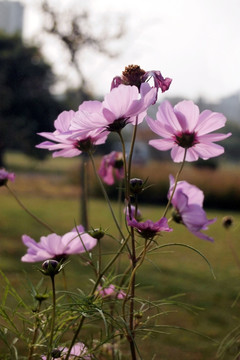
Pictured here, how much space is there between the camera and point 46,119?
40.4 ft

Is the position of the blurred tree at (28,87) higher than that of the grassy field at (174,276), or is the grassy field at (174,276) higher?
the blurred tree at (28,87)

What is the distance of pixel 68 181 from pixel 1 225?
462 cm

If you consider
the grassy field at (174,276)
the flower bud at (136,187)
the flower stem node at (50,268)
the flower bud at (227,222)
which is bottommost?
the grassy field at (174,276)

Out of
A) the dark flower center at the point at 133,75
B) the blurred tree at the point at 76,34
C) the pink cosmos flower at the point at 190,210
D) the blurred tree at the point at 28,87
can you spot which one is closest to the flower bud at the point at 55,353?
the pink cosmos flower at the point at 190,210

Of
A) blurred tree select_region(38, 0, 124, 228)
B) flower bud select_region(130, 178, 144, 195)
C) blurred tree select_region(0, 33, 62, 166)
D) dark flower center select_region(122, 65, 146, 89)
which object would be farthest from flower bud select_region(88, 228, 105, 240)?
blurred tree select_region(0, 33, 62, 166)

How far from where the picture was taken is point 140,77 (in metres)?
0.58

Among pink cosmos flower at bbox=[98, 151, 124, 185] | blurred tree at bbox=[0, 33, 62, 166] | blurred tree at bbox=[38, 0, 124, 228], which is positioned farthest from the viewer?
blurred tree at bbox=[0, 33, 62, 166]

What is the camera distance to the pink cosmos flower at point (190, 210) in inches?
22.7

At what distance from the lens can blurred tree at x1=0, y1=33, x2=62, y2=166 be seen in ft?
37.7

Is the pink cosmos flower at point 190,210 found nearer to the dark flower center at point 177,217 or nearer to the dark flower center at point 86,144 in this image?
the dark flower center at point 177,217

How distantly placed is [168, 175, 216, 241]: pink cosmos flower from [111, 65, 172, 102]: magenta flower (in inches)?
4.7

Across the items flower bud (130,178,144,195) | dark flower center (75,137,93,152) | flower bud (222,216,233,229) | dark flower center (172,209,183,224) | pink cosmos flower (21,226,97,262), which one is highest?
dark flower center (75,137,93,152)

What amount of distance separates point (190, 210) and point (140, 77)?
0.51 ft

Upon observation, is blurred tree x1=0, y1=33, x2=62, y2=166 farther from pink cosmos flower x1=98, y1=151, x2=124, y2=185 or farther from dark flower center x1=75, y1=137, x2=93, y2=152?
dark flower center x1=75, y1=137, x2=93, y2=152
